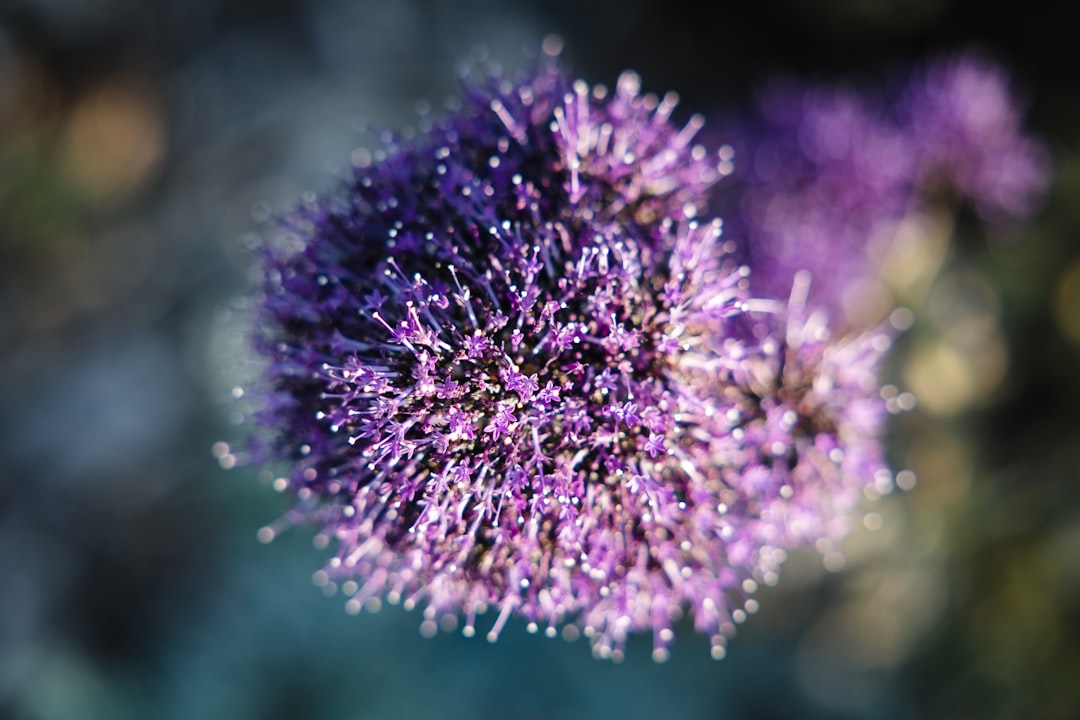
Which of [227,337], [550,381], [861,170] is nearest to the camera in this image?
[550,381]

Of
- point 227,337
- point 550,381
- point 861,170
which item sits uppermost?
point 861,170

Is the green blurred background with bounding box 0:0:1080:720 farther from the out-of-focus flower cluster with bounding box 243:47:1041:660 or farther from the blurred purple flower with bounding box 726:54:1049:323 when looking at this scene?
the out-of-focus flower cluster with bounding box 243:47:1041:660

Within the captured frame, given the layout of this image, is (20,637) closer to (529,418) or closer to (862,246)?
(529,418)

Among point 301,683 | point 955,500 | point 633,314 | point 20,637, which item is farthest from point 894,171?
point 20,637

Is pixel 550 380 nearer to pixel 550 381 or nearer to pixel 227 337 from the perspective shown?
pixel 550 381

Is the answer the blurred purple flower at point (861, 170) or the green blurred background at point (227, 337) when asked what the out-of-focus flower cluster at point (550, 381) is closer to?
the blurred purple flower at point (861, 170)

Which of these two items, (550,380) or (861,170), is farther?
(861,170)

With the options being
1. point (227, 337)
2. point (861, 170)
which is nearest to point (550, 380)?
point (861, 170)
